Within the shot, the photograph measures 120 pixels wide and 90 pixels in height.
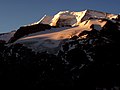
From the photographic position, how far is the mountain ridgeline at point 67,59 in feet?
214

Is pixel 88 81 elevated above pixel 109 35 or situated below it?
below

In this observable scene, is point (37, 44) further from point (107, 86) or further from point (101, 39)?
point (107, 86)

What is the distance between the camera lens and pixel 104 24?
8338 cm

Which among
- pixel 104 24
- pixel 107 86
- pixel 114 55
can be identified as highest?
pixel 104 24

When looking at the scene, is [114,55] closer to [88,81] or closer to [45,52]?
[88,81]

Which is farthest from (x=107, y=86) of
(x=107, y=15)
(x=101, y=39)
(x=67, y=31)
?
(x=107, y=15)

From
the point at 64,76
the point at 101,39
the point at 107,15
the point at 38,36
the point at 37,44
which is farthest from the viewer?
the point at 107,15

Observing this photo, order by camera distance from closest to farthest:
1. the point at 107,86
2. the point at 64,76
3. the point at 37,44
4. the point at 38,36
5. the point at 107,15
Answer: the point at 107,86 → the point at 64,76 → the point at 37,44 → the point at 38,36 → the point at 107,15

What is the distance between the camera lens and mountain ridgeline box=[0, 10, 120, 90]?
214ft

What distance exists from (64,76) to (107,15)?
57840mm

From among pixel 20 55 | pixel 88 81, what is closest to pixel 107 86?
pixel 88 81

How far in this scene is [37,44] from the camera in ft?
270

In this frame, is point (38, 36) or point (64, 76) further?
point (38, 36)

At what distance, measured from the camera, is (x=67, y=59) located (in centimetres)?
7081
